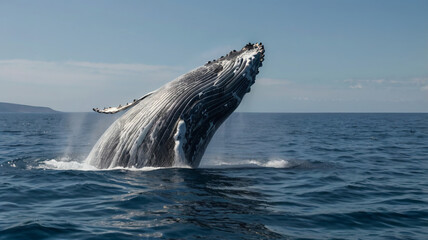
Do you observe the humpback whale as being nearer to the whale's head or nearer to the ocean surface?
the whale's head

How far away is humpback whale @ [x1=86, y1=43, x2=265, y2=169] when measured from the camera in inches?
373

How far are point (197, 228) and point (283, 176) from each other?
18.8ft

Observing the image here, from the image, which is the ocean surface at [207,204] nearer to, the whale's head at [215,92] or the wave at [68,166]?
the wave at [68,166]

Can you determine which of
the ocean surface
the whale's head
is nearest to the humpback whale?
the whale's head

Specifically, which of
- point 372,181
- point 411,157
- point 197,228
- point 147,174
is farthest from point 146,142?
point 411,157

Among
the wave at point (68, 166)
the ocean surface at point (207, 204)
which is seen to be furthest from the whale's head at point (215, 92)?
the wave at point (68, 166)

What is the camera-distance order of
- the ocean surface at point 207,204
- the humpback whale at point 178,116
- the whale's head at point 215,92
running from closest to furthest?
1. the ocean surface at point 207,204
2. the humpback whale at point 178,116
3. the whale's head at point 215,92

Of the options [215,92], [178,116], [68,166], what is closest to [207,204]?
[178,116]

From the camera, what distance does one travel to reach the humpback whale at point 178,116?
9.48 metres

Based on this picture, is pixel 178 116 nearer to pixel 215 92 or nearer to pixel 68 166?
pixel 215 92

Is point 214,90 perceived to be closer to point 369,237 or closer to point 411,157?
point 369,237

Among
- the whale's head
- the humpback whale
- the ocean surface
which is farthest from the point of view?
the whale's head

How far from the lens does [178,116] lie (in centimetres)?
949

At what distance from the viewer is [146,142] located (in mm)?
9492
